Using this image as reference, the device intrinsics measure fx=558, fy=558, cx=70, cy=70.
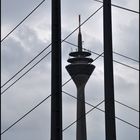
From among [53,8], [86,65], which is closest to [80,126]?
[86,65]

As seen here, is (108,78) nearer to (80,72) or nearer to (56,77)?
(56,77)

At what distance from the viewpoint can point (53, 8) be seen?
699 inches

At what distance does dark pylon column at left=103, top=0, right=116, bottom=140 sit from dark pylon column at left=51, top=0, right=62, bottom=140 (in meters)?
1.45

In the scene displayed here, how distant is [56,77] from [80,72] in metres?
103

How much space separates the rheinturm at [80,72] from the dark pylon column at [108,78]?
9630 centimetres

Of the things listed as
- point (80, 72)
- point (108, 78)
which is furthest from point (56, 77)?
point (80, 72)

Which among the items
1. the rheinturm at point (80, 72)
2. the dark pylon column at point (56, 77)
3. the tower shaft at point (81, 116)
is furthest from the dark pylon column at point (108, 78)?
the tower shaft at point (81, 116)

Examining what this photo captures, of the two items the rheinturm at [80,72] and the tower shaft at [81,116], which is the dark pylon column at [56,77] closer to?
the rheinturm at [80,72]

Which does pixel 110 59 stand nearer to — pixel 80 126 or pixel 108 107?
pixel 108 107

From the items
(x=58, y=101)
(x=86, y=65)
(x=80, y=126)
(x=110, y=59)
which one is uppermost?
(x=86, y=65)

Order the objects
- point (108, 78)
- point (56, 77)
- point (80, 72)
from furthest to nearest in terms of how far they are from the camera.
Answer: point (80, 72), point (56, 77), point (108, 78)

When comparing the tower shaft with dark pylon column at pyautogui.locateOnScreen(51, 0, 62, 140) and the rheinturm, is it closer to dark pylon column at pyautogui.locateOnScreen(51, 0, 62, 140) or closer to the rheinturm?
the rheinturm

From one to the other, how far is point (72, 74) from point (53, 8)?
102 m

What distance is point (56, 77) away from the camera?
16906mm
